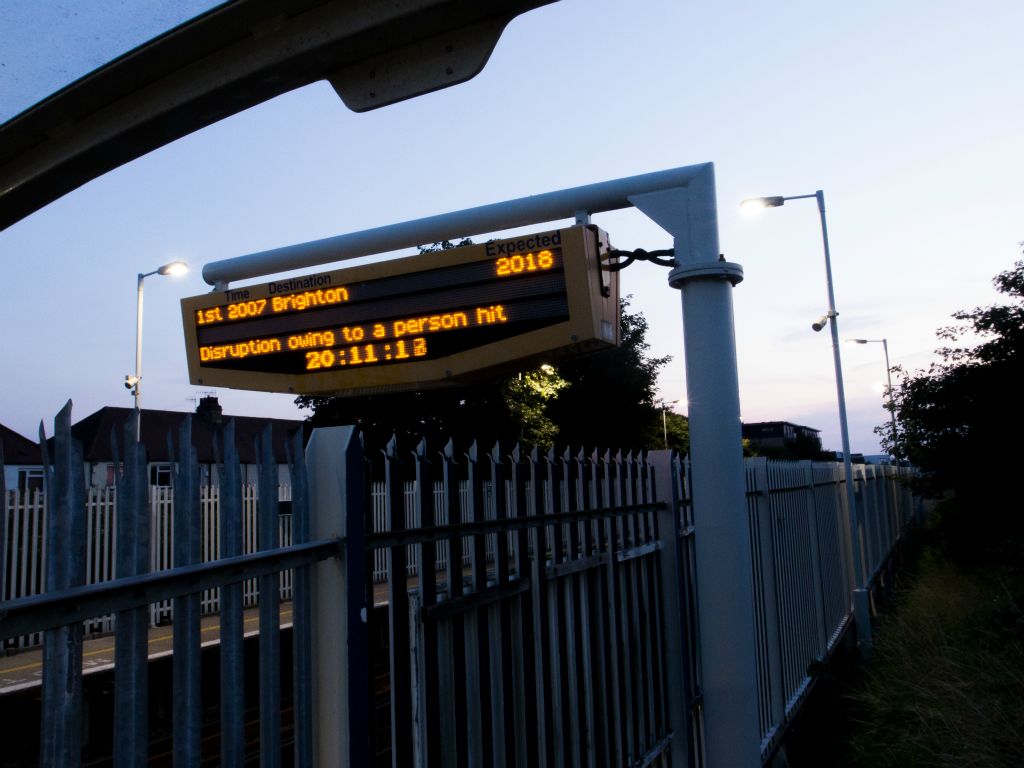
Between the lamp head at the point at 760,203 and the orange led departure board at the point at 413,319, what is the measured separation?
11102 mm

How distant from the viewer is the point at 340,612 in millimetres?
2352

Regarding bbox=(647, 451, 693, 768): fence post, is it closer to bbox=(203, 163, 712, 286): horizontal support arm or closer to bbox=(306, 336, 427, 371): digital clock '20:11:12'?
bbox=(203, 163, 712, 286): horizontal support arm

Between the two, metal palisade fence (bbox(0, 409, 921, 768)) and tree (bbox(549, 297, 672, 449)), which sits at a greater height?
tree (bbox(549, 297, 672, 449))

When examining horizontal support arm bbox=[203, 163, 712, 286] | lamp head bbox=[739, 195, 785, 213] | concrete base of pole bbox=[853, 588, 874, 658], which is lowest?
concrete base of pole bbox=[853, 588, 874, 658]

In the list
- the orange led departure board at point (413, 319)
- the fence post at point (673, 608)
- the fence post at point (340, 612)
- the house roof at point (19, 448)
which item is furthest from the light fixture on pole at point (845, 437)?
the house roof at point (19, 448)

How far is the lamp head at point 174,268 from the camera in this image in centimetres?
2047

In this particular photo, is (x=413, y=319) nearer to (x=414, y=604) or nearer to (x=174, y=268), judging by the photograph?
(x=414, y=604)

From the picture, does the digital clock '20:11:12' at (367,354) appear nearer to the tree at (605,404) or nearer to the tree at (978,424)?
the tree at (978,424)

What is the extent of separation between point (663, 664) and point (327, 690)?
2.97 m

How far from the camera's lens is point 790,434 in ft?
441

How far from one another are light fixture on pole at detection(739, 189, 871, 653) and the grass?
30 cm

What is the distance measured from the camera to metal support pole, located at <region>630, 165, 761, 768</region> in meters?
4.59

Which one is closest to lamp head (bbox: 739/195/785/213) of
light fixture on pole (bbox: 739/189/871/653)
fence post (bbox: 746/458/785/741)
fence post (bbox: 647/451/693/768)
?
light fixture on pole (bbox: 739/189/871/653)

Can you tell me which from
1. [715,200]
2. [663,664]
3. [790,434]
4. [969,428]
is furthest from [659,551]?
[790,434]
